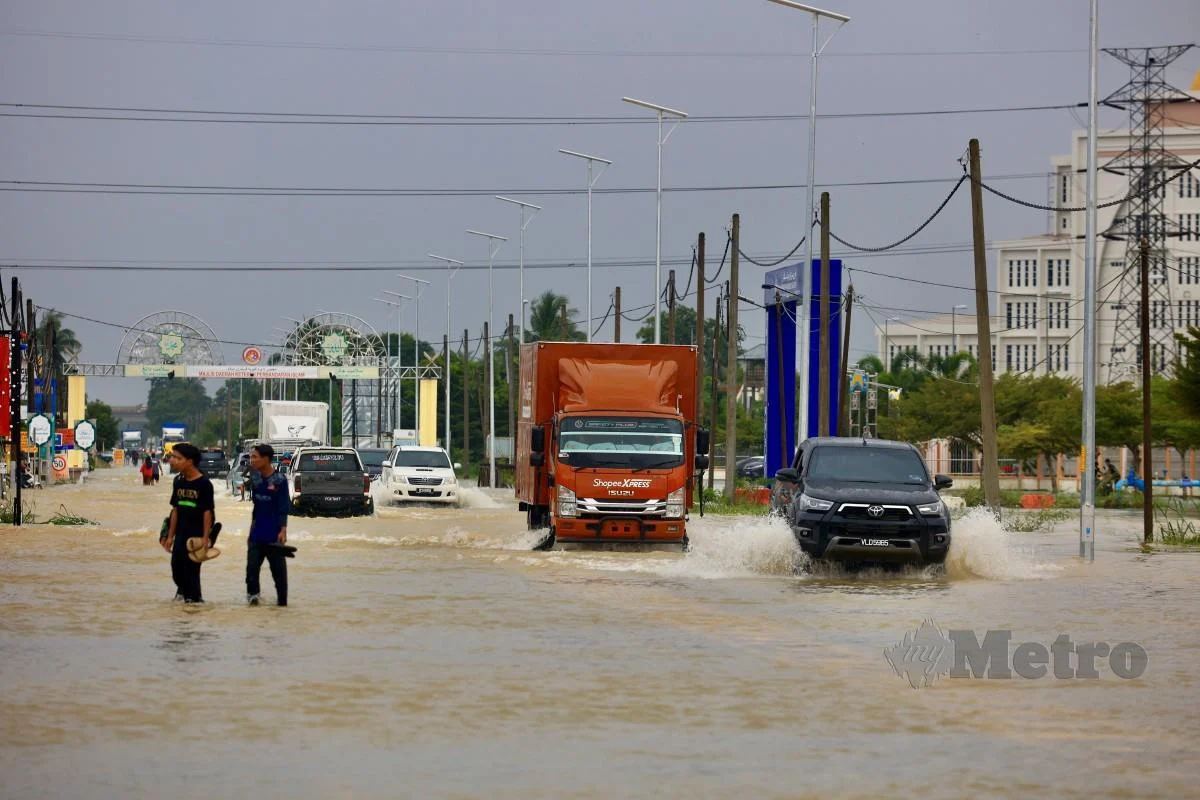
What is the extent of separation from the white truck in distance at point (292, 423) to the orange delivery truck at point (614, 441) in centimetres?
3175

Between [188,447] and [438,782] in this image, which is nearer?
[438,782]

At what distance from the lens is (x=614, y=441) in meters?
30.0

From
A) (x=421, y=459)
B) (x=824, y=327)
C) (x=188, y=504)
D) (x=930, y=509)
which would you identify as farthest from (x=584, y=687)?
(x=421, y=459)

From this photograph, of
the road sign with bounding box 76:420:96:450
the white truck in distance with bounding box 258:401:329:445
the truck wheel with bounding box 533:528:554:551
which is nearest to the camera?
the truck wheel with bounding box 533:528:554:551

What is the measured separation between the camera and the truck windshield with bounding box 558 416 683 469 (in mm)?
29844

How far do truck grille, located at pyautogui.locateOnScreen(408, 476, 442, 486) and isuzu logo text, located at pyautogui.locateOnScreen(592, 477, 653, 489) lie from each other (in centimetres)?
2166

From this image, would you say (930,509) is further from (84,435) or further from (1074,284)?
(1074,284)

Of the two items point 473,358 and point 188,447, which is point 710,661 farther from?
point 473,358

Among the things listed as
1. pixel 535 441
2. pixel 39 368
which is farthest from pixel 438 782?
pixel 39 368

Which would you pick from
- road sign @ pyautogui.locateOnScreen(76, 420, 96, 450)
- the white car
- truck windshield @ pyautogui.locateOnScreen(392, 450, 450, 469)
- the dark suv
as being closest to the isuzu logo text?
the dark suv

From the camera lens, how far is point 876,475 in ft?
82.9

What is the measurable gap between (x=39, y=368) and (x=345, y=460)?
51.7 metres

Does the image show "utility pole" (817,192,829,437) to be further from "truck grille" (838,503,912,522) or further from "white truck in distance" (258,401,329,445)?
"white truck in distance" (258,401,329,445)

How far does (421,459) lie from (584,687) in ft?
128
